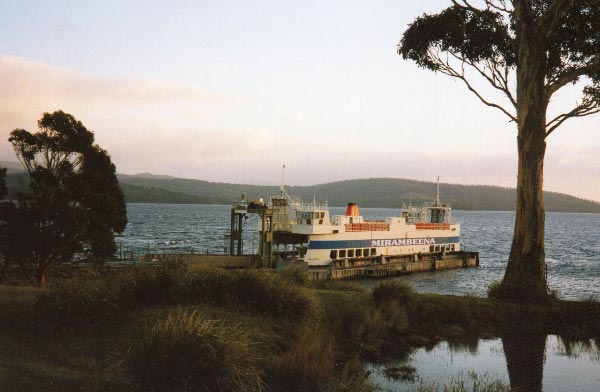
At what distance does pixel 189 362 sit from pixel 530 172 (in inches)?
638

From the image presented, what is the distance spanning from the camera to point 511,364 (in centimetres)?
1331

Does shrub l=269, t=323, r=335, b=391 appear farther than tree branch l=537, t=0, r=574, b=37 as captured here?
No

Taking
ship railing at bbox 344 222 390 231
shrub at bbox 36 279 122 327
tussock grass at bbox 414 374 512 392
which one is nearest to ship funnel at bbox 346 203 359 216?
ship railing at bbox 344 222 390 231

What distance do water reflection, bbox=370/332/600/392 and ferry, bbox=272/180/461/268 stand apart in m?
25.4

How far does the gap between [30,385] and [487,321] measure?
14171 mm

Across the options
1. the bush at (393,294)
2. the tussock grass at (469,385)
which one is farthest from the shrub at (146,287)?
the bush at (393,294)

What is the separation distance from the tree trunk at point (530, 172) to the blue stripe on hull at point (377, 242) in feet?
73.4

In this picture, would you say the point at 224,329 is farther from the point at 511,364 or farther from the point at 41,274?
the point at 41,274

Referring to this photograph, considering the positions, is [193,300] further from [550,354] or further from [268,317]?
[550,354]

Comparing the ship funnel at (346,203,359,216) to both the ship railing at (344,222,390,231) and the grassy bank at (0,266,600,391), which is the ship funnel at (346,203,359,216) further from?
the grassy bank at (0,266,600,391)

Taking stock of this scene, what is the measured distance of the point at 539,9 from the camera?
876 inches

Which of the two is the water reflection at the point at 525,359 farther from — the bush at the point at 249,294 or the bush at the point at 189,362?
the bush at the point at 189,362

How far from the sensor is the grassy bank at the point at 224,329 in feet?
27.6

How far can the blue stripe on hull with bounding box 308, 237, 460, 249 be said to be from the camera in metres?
41.4
